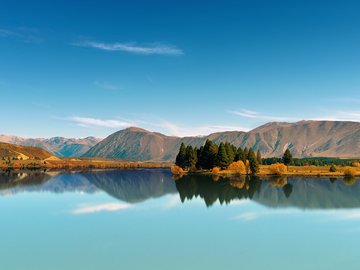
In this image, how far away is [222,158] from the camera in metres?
128

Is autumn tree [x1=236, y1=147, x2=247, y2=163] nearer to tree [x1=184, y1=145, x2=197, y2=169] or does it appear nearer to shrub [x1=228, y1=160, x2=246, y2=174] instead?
shrub [x1=228, y1=160, x2=246, y2=174]

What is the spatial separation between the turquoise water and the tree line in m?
62.0

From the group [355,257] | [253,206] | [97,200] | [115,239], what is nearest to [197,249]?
[115,239]

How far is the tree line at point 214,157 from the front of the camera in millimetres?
128750

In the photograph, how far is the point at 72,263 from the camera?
27141 mm

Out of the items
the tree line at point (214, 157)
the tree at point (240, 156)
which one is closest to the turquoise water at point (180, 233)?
the tree line at point (214, 157)

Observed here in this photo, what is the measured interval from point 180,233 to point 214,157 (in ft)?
310

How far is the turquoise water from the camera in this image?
27.7 meters

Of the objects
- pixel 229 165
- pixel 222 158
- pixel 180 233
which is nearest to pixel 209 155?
pixel 222 158

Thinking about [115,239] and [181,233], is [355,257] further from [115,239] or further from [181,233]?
[115,239]

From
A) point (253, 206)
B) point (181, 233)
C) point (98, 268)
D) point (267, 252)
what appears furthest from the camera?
point (253, 206)

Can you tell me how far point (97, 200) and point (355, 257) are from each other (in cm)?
4837

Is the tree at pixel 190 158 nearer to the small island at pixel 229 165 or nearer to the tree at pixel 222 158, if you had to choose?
the small island at pixel 229 165

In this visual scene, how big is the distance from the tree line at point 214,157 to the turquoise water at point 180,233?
62011mm
